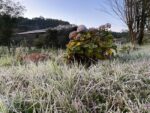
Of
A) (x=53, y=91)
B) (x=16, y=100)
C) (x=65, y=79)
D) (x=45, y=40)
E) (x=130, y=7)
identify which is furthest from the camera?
(x=130, y=7)

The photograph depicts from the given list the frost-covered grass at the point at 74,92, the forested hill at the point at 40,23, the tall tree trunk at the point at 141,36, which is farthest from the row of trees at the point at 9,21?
the frost-covered grass at the point at 74,92

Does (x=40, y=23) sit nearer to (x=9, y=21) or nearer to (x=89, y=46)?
(x=9, y=21)

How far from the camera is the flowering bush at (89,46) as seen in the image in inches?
231

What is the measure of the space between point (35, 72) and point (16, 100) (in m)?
1.11

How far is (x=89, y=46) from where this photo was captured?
5.85 meters

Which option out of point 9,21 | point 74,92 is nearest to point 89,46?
point 74,92

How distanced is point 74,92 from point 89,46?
2.71 m

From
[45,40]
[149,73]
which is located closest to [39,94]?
[149,73]

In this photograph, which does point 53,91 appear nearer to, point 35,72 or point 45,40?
point 35,72

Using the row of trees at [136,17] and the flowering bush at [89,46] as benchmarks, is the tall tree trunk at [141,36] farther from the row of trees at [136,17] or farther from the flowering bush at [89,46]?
the flowering bush at [89,46]

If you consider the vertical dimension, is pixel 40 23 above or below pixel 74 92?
above

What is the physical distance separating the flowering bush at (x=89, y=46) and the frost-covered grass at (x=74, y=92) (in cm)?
180

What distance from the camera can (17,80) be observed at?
3.73m

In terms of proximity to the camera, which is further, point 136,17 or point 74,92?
point 136,17
